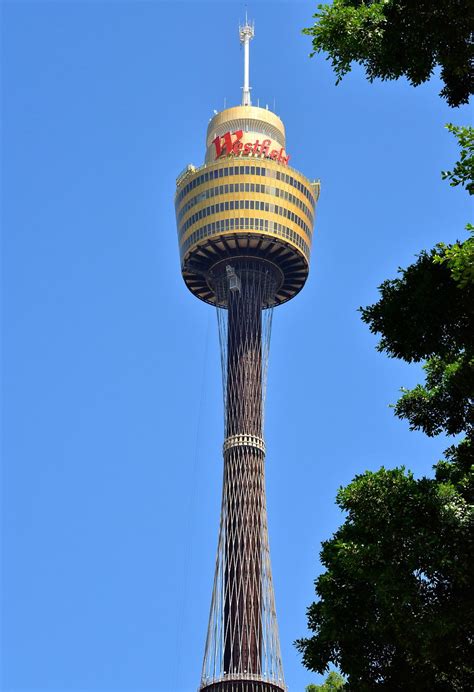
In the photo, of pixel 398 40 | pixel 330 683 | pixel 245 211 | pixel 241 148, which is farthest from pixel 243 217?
pixel 398 40

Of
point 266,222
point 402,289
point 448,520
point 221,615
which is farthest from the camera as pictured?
point 266,222

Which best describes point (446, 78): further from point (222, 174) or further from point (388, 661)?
point (222, 174)

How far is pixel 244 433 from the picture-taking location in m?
151

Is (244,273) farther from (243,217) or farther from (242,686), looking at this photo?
(242,686)

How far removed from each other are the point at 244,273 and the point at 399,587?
129161mm

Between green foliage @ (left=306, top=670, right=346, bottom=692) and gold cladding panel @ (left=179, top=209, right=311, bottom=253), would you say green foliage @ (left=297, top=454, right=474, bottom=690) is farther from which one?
gold cladding panel @ (left=179, top=209, right=311, bottom=253)

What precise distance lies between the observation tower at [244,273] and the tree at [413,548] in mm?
104504

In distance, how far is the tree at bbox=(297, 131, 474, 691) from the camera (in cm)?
3444

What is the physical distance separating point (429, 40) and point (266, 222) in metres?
123

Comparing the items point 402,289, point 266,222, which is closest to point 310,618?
point 402,289

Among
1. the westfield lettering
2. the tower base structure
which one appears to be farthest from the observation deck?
the tower base structure

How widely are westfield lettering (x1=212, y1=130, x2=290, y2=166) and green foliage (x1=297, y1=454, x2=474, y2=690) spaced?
127 meters

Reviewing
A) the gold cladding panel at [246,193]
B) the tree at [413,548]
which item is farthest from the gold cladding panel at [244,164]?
the tree at [413,548]

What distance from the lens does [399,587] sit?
1373 inches
